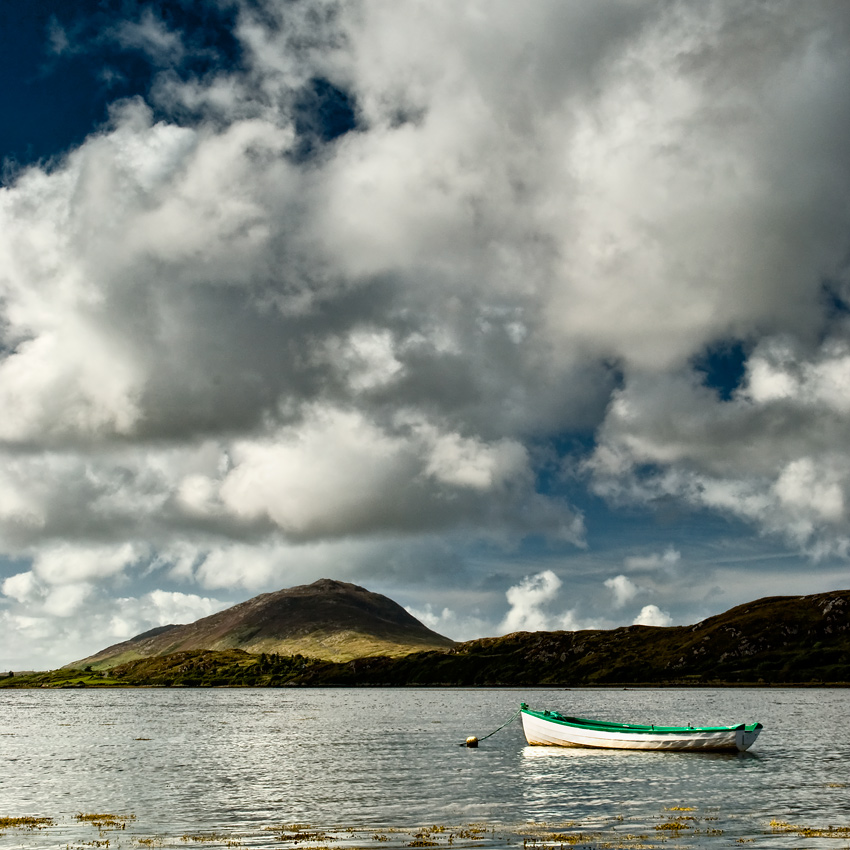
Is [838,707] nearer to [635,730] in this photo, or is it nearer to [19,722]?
[635,730]

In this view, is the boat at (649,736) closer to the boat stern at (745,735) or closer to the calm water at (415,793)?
the boat stern at (745,735)

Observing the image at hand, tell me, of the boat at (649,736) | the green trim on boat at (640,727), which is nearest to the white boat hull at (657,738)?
the boat at (649,736)

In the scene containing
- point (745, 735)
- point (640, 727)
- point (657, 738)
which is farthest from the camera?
point (640, 727)

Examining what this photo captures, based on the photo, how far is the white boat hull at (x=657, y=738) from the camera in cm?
8419

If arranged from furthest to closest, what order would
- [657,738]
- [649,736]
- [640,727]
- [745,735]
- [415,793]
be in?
[640,727] < [745,735] < [649,736] < [657,738] < [415,793]

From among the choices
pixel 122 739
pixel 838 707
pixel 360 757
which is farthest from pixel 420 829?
pixel 838 707

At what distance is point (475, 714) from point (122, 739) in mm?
82961

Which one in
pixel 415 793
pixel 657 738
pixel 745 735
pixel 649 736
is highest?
pixel 415 793

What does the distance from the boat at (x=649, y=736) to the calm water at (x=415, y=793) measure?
120 centimetres

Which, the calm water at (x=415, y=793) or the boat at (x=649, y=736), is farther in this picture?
the boat at (x=649, y=736)

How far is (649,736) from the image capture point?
276 feet

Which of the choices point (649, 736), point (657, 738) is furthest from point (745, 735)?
point (649, 736)

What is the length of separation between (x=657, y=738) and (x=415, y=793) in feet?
117

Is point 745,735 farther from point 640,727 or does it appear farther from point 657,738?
point 640,727
